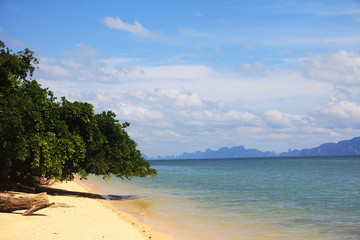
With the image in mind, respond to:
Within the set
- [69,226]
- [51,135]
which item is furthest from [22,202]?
[51,135]

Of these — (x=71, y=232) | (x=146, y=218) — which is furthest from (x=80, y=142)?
(x=71, y=232)

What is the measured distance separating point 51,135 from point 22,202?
23.9ft

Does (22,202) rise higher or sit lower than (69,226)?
higher

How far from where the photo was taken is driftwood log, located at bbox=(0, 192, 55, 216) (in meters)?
14.8

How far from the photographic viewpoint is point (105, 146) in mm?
26672

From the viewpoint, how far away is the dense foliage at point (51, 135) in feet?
62.9

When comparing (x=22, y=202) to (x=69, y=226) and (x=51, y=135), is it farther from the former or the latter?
(x=51, y=135)

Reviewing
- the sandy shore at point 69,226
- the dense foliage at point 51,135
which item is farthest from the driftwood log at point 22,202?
the dense foliage at point 51,135

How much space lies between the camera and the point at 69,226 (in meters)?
14.4

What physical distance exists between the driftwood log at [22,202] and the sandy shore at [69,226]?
30 centimetres

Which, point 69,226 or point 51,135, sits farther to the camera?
point 51,135

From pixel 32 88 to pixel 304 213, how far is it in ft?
62.3

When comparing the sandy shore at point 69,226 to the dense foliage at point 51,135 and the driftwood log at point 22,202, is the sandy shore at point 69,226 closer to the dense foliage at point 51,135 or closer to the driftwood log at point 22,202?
the driftwood log at point 22,202

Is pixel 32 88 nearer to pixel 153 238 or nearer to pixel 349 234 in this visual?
pixel 153 238
